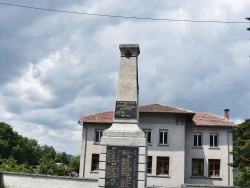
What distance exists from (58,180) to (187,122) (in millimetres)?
13837

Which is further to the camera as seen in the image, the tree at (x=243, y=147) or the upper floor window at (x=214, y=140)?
the upper floor window at (x=214, y=140)

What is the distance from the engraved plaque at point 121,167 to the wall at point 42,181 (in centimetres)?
673

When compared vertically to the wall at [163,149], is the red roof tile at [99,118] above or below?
above

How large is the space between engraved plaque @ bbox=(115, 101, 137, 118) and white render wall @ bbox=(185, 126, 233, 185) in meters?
16.7

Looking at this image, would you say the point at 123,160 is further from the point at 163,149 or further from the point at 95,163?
the point at 95,163

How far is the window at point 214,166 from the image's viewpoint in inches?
1205

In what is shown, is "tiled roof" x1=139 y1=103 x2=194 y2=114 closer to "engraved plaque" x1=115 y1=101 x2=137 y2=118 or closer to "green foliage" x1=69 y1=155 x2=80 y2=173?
"engraved plaque" x1=115 y1=101 x2=137 y2=118

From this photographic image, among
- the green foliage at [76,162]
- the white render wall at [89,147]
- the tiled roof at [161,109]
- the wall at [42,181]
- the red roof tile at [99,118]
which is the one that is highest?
the tiled roof at [161,109]

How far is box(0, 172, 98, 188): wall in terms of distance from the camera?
21.5m

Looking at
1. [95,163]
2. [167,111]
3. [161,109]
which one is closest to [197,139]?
[167,111]

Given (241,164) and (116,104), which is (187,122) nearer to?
(241,164)

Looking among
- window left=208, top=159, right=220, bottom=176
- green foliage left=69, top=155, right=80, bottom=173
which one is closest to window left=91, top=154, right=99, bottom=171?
window left=208, top=159, right=220, bottom=176

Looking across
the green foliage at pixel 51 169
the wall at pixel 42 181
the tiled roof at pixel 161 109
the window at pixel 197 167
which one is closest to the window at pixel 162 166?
the window at pixel 197 167

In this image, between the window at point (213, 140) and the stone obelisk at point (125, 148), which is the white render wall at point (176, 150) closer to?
the window at point (213, 140)
